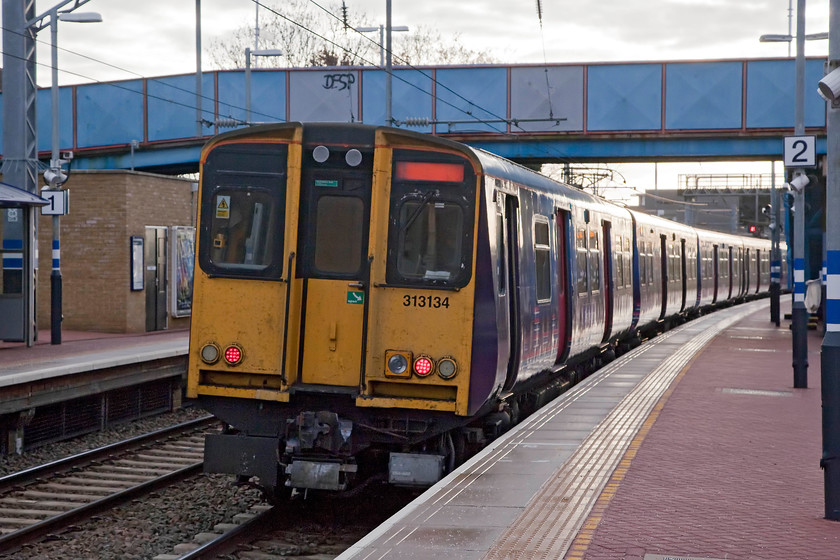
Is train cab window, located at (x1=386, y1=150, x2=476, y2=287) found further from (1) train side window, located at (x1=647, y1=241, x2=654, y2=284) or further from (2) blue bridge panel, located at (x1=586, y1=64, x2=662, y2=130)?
(2) blue bridge panel, located at (x1=586, y1=64, x2=662, y2=130)

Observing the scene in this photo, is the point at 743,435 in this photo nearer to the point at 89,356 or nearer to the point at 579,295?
the point at 579,295

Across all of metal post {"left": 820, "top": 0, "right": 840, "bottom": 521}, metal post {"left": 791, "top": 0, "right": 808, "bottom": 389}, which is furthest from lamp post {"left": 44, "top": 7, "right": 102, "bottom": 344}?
metal post {"left": 820, "top": 0, "right": 840, "bottom": 521}

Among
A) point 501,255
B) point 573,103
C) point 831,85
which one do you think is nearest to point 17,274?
point 501,255

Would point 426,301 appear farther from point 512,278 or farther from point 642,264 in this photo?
point 642,264

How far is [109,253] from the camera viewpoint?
2620 centimetres

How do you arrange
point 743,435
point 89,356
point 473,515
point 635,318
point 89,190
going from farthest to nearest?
point 89,190, point 635,318, point 89,356, point 743,435, point 473,515

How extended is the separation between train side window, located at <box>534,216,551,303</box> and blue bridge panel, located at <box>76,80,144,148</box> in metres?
26.3

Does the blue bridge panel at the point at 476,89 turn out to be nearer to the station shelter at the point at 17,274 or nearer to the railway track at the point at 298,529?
the station shelter at the point at 17,274

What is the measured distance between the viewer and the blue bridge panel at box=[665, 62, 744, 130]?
3275cm

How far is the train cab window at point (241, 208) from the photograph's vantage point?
9.43 m

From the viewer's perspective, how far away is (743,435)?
11.8 meters

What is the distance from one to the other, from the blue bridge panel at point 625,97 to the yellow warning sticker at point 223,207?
973 inches

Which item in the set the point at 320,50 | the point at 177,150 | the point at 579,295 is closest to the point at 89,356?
the point at 579,295

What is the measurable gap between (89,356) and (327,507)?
937 cm
